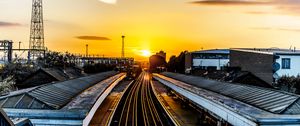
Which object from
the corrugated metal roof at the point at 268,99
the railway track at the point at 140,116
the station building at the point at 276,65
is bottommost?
the railway track at the point at 140,116

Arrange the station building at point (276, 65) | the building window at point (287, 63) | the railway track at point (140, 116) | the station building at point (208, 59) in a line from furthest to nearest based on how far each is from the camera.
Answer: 1. the station building at point (208, 59)
2. the building window at point (287, 63)
3. the station building at point (276, 65)
4. the railway track at point (140, 116)

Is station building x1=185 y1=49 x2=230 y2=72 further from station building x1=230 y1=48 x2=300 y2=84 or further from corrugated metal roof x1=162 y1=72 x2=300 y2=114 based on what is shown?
corrugated metal roof x1=162 y1=72 x2=300 y2=114

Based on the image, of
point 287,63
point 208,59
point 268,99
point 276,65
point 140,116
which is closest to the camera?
point 268,99

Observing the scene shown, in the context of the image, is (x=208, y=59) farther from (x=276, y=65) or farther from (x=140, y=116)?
(x=140, y=116)

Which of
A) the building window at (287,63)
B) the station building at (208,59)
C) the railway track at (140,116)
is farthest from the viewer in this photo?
the station building at (208,59)

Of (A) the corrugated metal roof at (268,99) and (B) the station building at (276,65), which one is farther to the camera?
(B) the station building at (276,65)

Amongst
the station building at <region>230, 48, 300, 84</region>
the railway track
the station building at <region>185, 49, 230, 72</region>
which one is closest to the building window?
the station building at <region>230, 48, 300, 84</region>

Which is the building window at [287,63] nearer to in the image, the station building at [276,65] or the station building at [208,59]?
the station building at [276,65]

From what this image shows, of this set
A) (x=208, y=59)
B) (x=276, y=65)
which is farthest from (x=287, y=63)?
(x=208, y=59)

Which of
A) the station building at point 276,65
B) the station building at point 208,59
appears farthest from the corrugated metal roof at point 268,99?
the station building at point 208,59

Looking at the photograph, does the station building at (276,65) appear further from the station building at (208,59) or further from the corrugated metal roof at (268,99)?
the station building at (208,59)

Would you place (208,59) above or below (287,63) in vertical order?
above

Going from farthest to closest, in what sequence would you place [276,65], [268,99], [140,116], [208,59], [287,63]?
[208,59] → [287,63] → [276,65] → [140,116] → [268,99]

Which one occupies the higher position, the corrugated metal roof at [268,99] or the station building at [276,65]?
the station building at [276,65]
